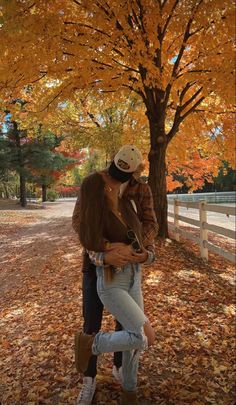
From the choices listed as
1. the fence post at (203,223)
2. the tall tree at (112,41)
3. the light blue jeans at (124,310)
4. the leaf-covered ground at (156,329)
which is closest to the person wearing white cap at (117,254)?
the light blue jeans at (124,310)

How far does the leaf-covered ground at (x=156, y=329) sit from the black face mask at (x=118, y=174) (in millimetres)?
1802

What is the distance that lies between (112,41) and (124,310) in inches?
196

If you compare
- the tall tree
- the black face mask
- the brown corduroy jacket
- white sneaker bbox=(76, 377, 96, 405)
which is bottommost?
white sneaker bbox=(76, 377, 96, 405)

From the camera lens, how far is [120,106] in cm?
1557

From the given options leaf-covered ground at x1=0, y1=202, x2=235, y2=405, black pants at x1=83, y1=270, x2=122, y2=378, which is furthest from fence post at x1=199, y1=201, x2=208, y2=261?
black pants at x1=83, y1=270, x2=122, y2=378

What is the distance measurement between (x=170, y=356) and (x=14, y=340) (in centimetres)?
185

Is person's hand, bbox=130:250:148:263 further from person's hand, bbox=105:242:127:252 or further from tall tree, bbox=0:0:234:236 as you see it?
tall tree, bbox=0:0:234:236

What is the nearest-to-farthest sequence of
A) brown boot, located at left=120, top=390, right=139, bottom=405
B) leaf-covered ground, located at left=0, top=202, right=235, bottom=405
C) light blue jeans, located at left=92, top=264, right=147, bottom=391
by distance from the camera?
1. light blue jeans, located at left=92, top=264, right=147, bottom=391
2. brown boot, located at left=120, top=390, right=139, bottom=405
3. leaf-covered ground, located at left=0, top=202, right=235, bottom=405

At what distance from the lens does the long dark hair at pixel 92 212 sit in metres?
2.47

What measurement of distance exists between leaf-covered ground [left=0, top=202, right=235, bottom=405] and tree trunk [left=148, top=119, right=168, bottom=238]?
5.48ft

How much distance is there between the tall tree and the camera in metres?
4.69

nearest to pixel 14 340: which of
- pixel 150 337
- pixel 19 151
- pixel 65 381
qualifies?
pixel 65 381

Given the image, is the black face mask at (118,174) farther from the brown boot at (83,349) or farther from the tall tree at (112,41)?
the tall tree at (112,41)

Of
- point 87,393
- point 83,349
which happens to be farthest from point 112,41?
point 87,393
